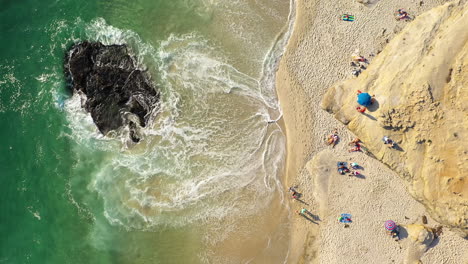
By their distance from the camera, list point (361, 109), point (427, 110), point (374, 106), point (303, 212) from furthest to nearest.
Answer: point (303, 212) → point (361, 109) → point (374, 106) → point (427, 110)

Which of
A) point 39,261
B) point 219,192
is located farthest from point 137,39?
point 39,261

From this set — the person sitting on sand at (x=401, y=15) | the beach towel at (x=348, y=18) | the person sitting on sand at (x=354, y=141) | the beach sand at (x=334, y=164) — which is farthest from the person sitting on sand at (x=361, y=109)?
the person sitting on sand at (x=401, y=15)

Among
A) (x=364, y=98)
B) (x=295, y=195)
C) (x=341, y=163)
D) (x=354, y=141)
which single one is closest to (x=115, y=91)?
(x=295, y=195)

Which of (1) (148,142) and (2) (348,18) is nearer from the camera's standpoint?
(2) (348,18)

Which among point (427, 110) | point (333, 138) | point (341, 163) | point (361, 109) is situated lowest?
point (341, 163)

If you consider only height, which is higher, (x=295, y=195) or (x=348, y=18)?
(x=348, y=18)

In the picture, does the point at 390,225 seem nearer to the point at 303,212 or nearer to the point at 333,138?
the point at 303,212

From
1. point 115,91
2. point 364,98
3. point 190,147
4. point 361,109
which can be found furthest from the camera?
point 115,91
